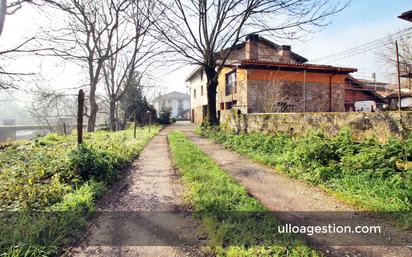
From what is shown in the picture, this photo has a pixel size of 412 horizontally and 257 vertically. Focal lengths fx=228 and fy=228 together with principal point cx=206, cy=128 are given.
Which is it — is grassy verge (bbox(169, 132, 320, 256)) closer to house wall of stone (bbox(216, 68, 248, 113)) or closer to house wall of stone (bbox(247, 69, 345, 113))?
house wall of stone (bbox(216, 68, 248, 113))

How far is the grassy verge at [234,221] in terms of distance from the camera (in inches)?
89.4

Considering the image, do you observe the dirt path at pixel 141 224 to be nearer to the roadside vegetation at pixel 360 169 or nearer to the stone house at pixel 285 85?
the roadside vegetation at pixel 360 169

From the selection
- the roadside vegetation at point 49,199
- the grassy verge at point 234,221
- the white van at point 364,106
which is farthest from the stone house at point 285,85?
the roadside vegetation at point 49,199

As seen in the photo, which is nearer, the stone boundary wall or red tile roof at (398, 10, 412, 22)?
the stone boundary wall

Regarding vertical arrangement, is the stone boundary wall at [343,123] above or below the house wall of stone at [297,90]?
below

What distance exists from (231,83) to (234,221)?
17.0m

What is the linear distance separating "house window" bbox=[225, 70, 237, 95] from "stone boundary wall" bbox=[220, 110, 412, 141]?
8.71m

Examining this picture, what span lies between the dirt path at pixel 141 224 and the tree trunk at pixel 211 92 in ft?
32.9

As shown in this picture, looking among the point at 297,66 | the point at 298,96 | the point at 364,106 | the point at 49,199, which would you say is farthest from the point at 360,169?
the point at 364,106

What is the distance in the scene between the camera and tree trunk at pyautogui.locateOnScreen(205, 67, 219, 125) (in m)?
14.2

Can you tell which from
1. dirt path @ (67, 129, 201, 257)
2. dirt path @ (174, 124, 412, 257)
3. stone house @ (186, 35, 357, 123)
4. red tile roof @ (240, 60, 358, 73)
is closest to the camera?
dirt path @ (174, 124, 412, 257)

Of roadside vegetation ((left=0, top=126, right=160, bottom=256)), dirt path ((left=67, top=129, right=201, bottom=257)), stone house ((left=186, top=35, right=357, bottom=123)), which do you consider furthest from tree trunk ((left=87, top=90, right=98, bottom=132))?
dirt path ((left=67, top=129, right=201, bottom=257))

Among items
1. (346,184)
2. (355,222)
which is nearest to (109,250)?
(355,222)

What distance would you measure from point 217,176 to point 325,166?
2099 millimetres
